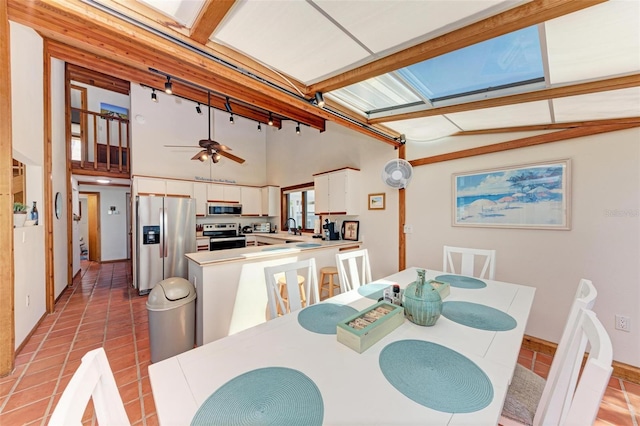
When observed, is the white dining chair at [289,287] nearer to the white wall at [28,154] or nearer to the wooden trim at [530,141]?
the wooden trim at [530,141]

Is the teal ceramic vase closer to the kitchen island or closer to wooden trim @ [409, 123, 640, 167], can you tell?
the kitchen island

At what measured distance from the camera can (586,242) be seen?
2.15 m

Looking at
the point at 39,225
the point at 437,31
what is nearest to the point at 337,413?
the point at 437,31

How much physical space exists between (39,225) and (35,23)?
234 centimetres

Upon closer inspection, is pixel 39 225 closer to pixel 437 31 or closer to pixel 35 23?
pixel 35 23

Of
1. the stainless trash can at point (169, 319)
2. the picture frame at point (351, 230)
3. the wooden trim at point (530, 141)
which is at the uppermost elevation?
the wooden trim at point (530, 141)

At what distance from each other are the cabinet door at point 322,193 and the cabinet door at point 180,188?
269cm

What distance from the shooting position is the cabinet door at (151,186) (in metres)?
4.40

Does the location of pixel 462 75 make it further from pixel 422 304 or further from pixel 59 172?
pixel 59 172

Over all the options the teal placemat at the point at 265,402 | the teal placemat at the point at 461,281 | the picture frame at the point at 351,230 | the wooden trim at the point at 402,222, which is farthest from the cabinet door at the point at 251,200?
the teal placemat at the point at 265,402

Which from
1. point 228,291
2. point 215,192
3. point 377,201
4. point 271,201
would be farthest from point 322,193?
point 215,192

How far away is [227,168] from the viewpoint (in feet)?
19.1

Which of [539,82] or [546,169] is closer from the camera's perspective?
[539,82]

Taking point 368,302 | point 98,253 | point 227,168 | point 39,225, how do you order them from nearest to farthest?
point 368,302
point 39,225
point 227,168
point 98,253
